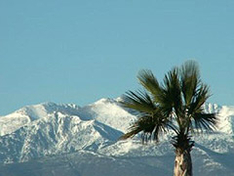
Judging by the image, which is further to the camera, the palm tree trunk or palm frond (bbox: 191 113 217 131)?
palm frond (bbox: 191 113 217 131)

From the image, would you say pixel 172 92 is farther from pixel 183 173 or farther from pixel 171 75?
pixel 183 173

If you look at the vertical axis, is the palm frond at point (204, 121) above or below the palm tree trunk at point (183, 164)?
above

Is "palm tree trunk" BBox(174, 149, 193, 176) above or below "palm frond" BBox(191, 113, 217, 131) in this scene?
below

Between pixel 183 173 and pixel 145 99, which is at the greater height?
pixel 145 99

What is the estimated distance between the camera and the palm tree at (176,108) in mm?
27844

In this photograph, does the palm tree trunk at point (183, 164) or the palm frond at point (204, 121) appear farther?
the palm frond at point (204, 121)

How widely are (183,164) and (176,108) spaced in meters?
1.80

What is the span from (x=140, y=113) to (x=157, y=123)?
646 millimetres

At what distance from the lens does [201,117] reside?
28.3 metres

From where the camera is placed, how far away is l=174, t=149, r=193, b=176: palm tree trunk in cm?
2747

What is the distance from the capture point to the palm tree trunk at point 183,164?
2747cm

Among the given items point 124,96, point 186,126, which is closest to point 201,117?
point 186,126

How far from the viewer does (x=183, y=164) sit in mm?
27594

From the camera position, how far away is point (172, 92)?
27.9m
